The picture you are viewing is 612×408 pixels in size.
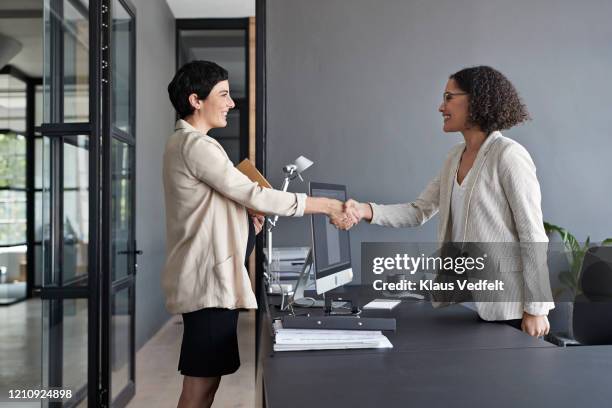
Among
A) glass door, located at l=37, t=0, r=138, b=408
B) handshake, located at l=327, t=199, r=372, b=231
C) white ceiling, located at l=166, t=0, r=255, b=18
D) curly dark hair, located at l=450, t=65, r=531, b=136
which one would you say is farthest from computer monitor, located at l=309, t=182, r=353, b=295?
white ceiling, located at l=166, t=0, r=255, b=18

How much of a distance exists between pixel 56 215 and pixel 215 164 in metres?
1.37

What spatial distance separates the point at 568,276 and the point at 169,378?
273 cm

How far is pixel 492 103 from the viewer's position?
2.31m

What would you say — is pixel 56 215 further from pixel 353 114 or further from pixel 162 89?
pixel 162 89

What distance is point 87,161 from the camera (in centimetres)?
306

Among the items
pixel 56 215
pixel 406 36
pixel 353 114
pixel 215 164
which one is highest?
pixel 406 36

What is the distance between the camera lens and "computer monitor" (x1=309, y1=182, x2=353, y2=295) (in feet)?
6.58

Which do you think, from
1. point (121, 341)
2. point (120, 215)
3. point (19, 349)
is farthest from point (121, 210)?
point (19, 349)

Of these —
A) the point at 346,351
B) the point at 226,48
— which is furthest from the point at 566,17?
the point at 226,48

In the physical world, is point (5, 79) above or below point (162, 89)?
above

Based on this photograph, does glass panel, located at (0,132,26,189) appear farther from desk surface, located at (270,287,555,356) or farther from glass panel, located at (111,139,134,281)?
desk surface, located at (270,287,555,356)

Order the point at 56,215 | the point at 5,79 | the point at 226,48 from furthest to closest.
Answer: the point at 5,79
the point at 226,48
the point at 56,215

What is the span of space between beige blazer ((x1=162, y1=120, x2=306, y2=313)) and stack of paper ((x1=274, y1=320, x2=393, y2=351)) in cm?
37

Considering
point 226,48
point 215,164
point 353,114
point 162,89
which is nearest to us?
point 215,164
